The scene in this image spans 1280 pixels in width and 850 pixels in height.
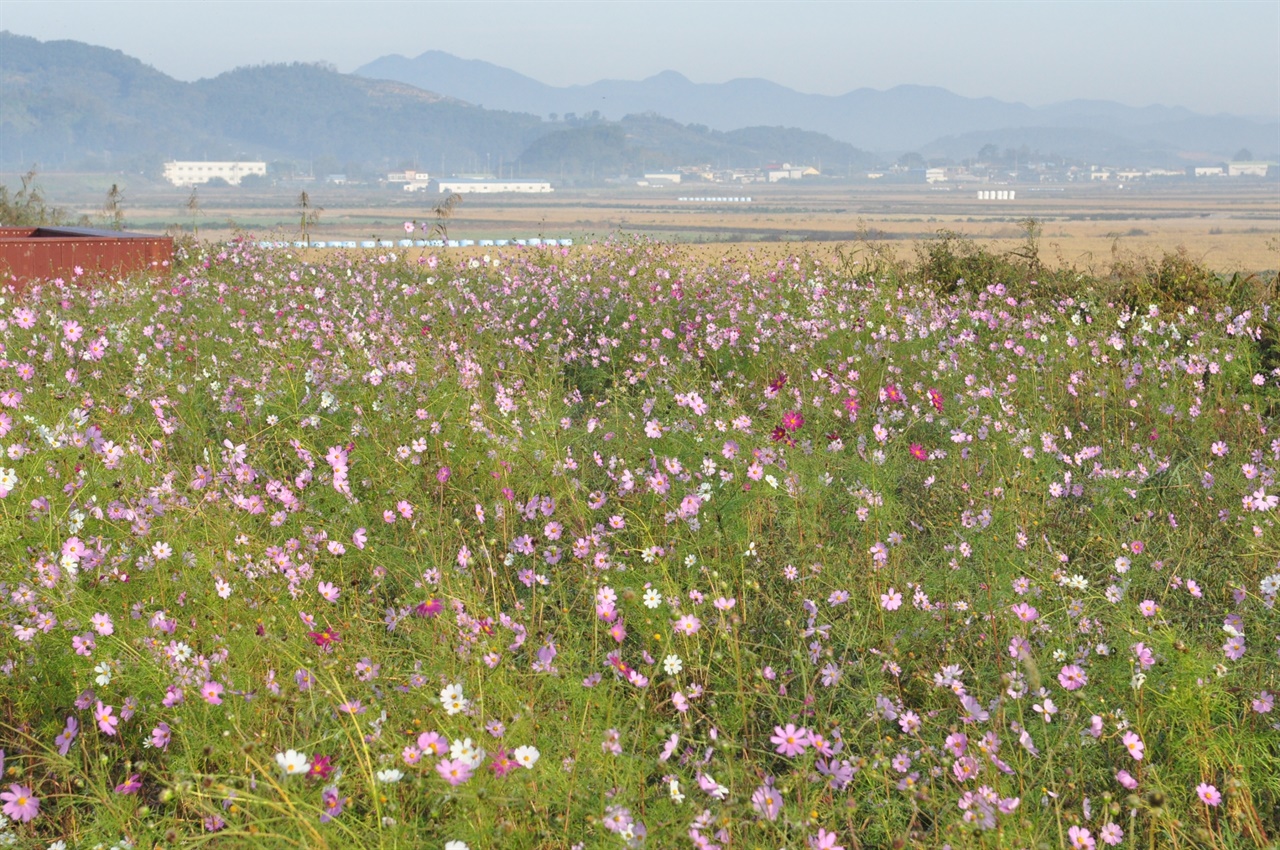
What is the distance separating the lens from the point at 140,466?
164 inches

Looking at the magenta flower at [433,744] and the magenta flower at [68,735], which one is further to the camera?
the magenta flower at [68,735]

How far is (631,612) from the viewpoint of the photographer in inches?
144

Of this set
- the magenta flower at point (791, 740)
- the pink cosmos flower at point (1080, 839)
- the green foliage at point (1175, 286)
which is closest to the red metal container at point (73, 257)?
the green foliage at point (1175, 286)

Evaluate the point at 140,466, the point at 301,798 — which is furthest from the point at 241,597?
the point at 301,798

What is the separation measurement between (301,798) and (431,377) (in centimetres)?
351

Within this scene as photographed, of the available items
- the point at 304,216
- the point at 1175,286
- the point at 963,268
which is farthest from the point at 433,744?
the point at 304,216

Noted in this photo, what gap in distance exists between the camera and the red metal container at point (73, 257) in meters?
11.3

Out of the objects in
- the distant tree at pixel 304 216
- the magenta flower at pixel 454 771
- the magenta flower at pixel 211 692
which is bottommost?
the magenta flower at pixel 211 692

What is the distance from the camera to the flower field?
8.61 feet

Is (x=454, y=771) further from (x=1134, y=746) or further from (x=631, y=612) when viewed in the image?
(x=1134, y=746)

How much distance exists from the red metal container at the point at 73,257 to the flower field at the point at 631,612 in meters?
5.47

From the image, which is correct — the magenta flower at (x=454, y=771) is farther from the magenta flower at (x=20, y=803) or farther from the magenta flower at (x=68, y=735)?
the magenta flower at (x=68, y=735)

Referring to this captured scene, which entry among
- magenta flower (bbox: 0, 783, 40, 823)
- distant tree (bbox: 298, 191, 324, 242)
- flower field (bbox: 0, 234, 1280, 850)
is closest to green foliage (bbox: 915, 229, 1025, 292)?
flower field (bbox: 0, 234, 1280, 850)

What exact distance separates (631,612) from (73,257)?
401 inches
